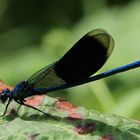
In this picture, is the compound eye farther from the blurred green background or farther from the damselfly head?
the blurred green background

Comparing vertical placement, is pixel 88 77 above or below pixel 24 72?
above

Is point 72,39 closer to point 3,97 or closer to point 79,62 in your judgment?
point 79,62

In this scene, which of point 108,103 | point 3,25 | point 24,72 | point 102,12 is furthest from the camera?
point 3,25

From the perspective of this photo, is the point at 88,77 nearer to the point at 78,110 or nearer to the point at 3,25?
the point at 78,110

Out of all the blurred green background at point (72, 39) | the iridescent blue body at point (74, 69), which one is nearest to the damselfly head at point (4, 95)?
the iridescent blue body at point (74, 69)

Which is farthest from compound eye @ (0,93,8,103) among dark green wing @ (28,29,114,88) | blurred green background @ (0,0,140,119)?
blurred green background @ (0,0,140,119)

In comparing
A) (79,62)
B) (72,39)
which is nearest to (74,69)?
(79,62)

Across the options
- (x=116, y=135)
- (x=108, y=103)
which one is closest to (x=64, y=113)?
(x=116, y=135)
